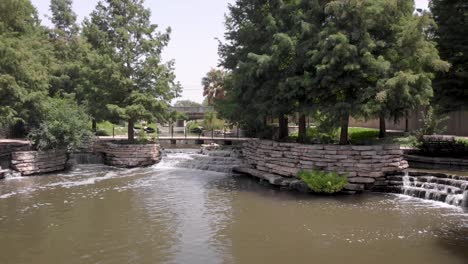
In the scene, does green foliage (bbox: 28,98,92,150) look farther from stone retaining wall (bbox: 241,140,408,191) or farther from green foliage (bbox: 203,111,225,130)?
green foliage (bbox: 203,111,225,130)

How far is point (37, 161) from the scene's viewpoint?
921 inches

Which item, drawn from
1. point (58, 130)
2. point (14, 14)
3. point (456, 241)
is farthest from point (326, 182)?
point (14, 14)

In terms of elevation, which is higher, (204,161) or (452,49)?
(452,49)

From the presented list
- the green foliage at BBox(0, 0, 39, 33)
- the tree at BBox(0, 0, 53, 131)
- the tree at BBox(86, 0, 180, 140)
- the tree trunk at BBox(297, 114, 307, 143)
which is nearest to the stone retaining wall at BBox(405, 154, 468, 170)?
Result: the tree trunk at BBox(297, 114, 307, 143)

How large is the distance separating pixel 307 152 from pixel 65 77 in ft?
80.8

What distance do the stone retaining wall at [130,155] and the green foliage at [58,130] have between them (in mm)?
A: 2424

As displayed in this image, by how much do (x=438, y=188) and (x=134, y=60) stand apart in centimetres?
1947

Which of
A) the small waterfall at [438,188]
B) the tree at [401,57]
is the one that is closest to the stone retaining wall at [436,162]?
the small waterfall at [438,188]

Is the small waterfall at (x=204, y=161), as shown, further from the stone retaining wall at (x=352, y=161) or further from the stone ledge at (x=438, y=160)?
the stone ledge at (x=438, y=160)

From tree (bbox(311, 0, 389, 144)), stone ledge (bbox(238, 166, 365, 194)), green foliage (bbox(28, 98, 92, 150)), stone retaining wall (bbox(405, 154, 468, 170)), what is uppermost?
tree (bbox(311, 0, 389, 144))

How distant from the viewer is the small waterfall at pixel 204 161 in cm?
2545

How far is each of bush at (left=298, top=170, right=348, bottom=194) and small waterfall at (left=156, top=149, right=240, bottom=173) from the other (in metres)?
7.81

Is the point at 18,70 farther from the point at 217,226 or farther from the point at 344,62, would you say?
the point at 344,62

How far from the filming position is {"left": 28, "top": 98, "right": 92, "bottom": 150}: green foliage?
23953 millimetres
